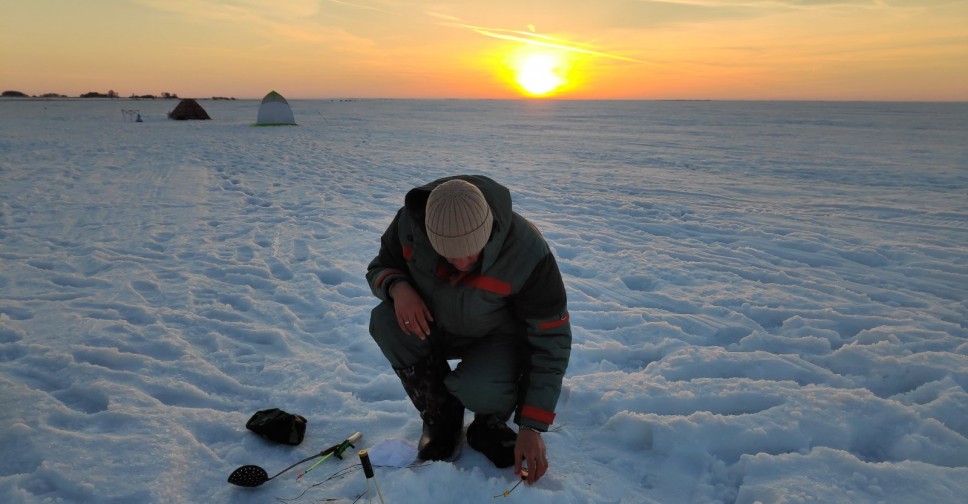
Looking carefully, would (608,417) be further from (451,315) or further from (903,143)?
(903,143)

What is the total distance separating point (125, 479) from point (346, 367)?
51.7 inches

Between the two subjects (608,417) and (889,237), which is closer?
(608,417)

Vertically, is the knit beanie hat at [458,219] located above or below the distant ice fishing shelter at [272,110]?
below

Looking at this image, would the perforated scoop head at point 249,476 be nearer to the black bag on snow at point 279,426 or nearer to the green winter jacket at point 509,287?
the black bag on snow at point 279,426

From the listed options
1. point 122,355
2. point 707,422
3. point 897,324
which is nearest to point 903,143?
point 897,324

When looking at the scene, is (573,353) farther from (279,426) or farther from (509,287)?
(279,426)

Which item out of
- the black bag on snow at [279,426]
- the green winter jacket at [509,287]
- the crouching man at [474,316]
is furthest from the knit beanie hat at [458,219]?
the black bag on snow at [279,426]

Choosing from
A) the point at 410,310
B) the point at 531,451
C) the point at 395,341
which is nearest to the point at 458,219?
the point at 410,310

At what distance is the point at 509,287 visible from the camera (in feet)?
6.70

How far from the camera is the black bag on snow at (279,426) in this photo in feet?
8.48

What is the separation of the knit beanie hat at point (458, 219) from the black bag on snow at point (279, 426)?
1408 millimetres

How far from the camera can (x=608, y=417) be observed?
284 centimetres

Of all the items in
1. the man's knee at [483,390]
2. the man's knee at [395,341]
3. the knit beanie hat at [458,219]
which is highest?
the knit beanie hat at [458,219]

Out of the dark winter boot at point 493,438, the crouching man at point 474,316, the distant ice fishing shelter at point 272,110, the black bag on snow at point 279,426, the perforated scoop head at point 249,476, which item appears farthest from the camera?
the distant ice fishing shelter at point 272,110
